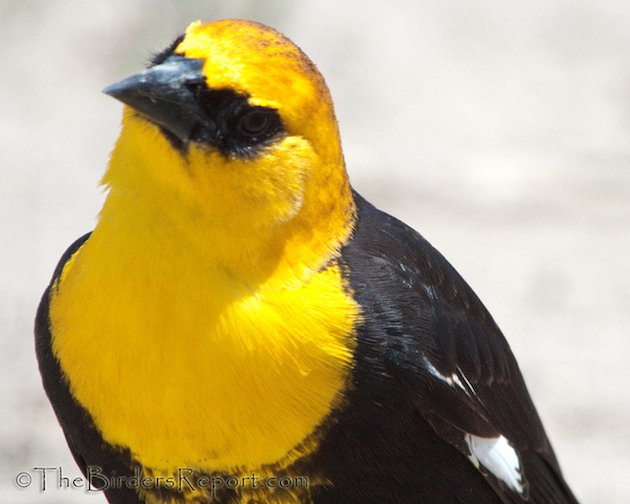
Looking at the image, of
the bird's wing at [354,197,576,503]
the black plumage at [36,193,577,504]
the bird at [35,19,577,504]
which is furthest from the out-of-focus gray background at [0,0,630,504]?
the bird at [35,19,577,504]

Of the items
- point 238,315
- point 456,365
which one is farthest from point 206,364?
point 456,365

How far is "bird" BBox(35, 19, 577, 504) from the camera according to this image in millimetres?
2926

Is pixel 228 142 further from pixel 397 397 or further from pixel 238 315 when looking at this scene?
pixel 397 397

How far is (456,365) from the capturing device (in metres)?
3.46

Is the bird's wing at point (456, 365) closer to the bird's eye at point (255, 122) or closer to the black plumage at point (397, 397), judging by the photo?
the black plumage at point (397, 397)

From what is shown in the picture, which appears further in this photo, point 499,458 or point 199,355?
point 499,458

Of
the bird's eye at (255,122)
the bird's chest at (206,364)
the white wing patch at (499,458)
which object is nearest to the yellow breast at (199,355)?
the bird's chest at (206,364)

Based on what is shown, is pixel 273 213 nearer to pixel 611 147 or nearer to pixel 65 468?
pixel 65 468

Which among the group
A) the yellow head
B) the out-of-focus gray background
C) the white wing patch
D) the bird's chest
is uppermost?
the out-of-focus gray background

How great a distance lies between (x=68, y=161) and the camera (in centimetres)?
680

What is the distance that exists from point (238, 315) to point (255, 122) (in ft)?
1.47

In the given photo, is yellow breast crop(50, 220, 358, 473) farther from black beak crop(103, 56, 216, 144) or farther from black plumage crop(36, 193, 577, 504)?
black beak crop(103, 56, 216, 144)

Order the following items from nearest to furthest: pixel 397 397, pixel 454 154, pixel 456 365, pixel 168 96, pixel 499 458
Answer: pixel 168 96
pixel 397 397
pixel 456 365
pixel 499 458
pixel 454 154

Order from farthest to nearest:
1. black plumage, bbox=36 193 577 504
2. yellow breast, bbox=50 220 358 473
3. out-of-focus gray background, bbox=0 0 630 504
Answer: out-of-focus gray background, bbox=0 0 630 504, black plumage, bbox=36 193 577 504, yellow breast, bbox=50 220 358 473
